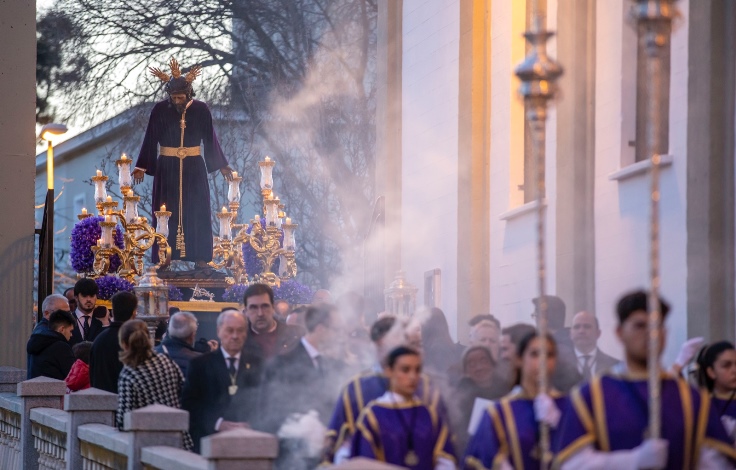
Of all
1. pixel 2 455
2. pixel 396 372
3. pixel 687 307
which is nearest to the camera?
pixel 396 372

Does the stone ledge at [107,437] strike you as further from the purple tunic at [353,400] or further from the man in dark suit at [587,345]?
the man in dark suit at [587,345]

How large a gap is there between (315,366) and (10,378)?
882cm

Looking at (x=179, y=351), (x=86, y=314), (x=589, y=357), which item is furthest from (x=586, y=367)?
(x=86, y=314)

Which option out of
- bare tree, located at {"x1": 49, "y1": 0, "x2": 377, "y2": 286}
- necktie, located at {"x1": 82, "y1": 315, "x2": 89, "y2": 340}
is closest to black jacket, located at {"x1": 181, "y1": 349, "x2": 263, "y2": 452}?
necktie, located at {"x1": 82, "y1": 315, "x2": 89, "y2": 340}

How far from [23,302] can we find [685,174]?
33.7 feet

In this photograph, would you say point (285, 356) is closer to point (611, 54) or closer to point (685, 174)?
point (685, 174)

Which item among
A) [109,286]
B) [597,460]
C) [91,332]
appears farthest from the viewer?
[109,286]

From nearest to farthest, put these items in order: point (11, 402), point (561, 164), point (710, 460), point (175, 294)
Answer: point (710, 460)
point (561, 164)
point (11, 402)
point (175, 294)

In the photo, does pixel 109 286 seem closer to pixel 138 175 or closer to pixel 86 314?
pixel 86 314

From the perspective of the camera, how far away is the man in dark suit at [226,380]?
33.4 ft

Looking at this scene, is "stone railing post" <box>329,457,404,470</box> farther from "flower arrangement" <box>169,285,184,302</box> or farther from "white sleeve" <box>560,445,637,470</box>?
"flower arrangement" <box>169,285,184,302</box>

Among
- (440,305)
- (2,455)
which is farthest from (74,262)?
(440,305)

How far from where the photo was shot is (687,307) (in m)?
12.2

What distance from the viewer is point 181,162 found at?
68.3 feet
